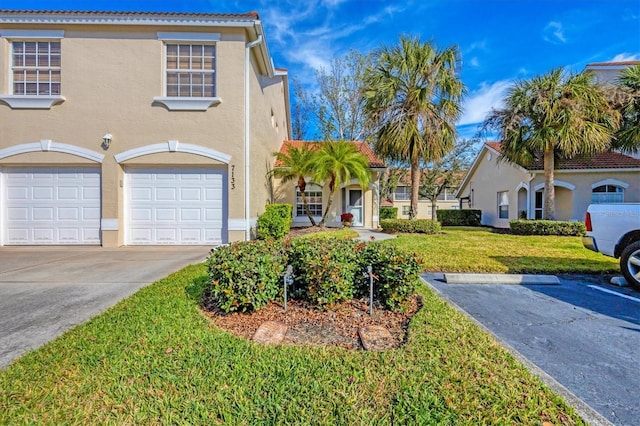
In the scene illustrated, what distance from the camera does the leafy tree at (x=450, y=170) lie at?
28.5 metres

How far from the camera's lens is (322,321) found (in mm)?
3426

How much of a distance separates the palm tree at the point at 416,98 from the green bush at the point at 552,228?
15.8 feet

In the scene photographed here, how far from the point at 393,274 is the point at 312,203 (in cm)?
1224

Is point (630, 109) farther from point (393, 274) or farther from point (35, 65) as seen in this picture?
point (35, 65)

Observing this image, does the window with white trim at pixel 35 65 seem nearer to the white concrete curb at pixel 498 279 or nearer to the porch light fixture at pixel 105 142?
the porch light fixture at pixel 105 142

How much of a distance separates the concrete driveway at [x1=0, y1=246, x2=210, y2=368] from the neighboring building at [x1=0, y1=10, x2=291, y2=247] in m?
0.96

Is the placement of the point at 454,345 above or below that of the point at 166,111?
below

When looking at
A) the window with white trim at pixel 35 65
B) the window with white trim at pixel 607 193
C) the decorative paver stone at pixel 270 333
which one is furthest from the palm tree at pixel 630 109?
the window with white trim at pixel 35 65

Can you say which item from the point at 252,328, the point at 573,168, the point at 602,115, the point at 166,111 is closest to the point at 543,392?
the point at 252,328

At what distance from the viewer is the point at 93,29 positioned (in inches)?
341

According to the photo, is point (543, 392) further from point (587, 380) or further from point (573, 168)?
point (573, 168)

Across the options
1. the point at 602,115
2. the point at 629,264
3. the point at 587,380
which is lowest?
the point at 587,380

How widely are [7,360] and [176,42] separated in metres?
9.07

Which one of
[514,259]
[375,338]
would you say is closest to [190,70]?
[375,338]
